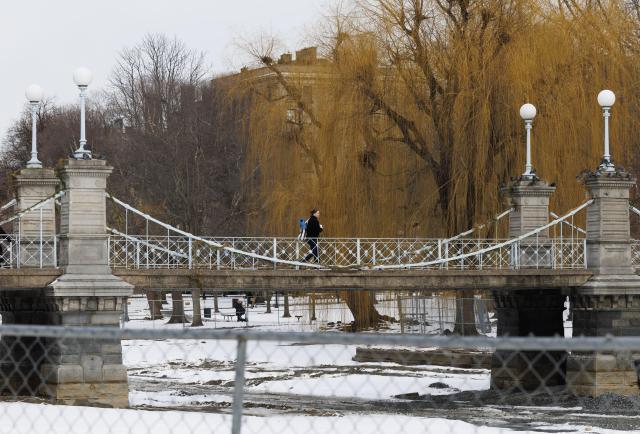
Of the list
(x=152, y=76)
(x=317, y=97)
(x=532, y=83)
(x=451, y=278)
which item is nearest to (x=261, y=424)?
(x=451, y=278)

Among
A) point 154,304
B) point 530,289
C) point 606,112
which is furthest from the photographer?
point 154,304

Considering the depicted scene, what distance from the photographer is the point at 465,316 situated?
142ft

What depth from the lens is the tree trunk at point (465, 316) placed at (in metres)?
42.7

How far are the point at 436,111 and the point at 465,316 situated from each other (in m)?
7.24

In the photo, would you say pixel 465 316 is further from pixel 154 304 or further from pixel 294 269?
pixel 154 304

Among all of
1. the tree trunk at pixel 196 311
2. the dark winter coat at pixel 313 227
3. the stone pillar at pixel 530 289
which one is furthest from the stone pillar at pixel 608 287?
the tree trunk at pixel 196 311

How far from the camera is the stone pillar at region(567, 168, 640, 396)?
3047 centimetres

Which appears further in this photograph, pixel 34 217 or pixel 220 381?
pixel 220 381

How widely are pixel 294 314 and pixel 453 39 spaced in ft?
85.2

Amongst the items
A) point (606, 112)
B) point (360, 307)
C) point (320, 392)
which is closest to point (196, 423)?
point (320, 392)

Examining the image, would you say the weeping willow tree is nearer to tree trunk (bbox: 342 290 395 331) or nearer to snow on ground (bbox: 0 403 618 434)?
tree trunk (bbox: 342 290 395 331)

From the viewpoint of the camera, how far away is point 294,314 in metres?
63.0

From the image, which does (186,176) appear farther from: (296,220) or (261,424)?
(261,424)

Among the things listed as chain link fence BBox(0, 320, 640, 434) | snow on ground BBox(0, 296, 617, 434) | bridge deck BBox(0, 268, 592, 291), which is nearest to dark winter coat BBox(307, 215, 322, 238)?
bridge deck BBox(0, 268, 592, 291)
